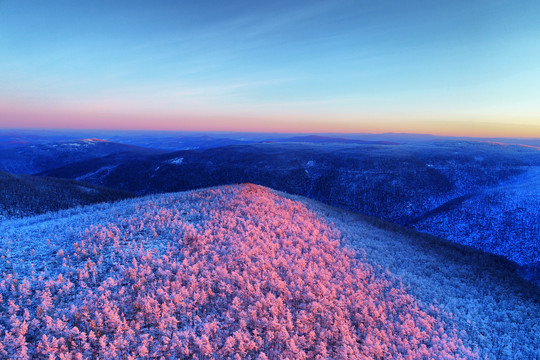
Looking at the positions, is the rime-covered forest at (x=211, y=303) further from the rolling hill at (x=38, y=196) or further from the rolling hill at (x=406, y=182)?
the rolling hill at (x=406, y=182)

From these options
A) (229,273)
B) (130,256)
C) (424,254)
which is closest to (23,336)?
(130,256)

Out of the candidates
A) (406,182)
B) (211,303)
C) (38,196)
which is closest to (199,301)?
(211,303)

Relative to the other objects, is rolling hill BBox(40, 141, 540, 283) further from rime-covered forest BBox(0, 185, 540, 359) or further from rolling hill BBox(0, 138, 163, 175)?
rolling hill BBox(0, 138, 163, 175)

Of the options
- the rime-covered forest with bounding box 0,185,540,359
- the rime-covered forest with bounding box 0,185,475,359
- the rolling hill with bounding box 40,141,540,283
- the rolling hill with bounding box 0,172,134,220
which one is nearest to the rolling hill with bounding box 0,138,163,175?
the rolling hill with bounding box 40,141,540,283

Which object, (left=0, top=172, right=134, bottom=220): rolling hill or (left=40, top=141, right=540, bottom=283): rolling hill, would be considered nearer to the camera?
(left=0, top=172, right=134, bottom=220): rolling hill

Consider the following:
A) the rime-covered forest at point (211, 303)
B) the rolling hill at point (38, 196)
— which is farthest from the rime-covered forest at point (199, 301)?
the rolling hill at point (38, 196)

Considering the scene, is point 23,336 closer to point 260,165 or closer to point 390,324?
point 390,324

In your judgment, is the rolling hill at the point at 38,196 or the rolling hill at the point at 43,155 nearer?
the rolling hill at the point at 38,196

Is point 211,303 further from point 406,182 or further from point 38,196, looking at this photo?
point 406,182
